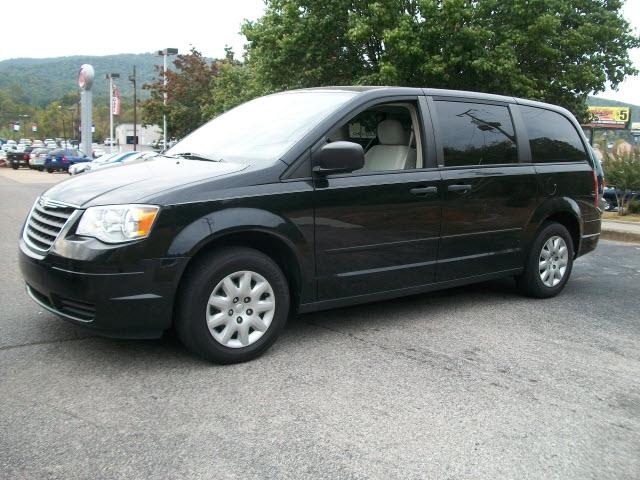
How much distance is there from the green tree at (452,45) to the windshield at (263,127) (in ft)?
41.5

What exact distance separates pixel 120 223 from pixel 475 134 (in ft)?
10.2

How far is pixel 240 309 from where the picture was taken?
4012 mm

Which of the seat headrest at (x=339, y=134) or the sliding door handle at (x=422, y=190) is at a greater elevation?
the seat headrest at (x=339, y=134)

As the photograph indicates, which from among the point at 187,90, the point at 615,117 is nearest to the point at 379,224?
the point at 187,90

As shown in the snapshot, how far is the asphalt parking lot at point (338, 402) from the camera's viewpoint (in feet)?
9.42

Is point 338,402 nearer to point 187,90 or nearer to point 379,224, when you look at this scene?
point 379,224

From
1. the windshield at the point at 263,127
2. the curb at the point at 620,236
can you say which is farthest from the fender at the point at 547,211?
the curb at the point at 620,236

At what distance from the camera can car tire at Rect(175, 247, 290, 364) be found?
151 inches

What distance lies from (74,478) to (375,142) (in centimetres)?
343

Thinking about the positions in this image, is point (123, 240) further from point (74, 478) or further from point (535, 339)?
point (535, 339)

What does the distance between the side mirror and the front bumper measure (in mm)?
1152

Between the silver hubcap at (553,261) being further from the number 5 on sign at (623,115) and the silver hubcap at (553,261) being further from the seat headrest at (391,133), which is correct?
the number 5 on sign at (623,115)

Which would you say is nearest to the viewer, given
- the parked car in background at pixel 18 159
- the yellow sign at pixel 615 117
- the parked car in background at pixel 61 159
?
the parked car in background at pixel 61 159

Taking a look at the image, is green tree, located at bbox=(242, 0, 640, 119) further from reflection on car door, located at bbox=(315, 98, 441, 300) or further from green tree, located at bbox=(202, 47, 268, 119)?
green tree, located at bbox=(202, 47, 268, 119)
